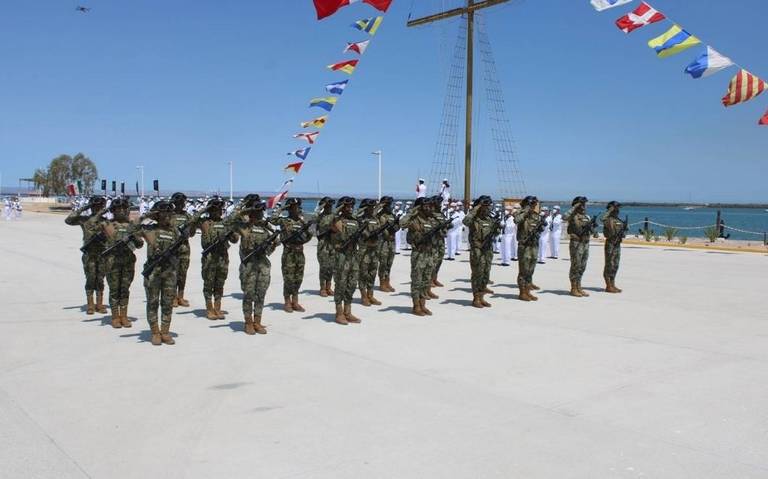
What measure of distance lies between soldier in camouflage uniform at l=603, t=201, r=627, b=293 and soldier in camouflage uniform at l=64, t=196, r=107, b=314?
9.17 meters

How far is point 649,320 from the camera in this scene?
9.40 metres

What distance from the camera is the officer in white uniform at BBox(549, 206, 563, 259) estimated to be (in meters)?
19.1

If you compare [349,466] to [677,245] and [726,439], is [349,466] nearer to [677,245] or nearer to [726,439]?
[726,439]

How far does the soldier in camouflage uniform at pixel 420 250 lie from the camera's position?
381 inches

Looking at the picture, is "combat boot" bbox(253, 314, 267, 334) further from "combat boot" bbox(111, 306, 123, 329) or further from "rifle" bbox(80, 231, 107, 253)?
"rifle" bbox(80, 231, 107, 253)

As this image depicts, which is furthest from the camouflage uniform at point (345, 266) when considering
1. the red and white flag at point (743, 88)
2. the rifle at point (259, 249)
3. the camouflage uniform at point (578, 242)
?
the red and white flag at point (743, 88)

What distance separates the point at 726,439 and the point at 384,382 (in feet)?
9.64

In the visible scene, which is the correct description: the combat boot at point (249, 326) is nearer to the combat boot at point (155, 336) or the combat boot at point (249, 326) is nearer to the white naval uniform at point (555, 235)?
the combat boot at point (155, 336)

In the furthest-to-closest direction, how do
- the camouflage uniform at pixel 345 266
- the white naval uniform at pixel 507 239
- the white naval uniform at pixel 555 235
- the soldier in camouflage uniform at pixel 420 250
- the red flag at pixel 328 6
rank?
the white naval uniform at pixel 555 235 < the white naval uniform at pixel 507 239 < the red flag at pixel 328 6 < the soldier in camouflage uniform at pixel 420 250 < the camouflage uniform at pixel 345 266

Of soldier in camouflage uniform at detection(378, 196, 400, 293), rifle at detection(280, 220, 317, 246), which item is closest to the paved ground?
rifle at detection(280, 220, 317, 246)

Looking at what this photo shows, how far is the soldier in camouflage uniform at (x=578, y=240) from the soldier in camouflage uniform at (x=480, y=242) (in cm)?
223

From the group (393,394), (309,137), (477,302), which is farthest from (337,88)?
(393,394)

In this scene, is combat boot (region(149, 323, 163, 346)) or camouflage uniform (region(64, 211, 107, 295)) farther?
camouflage uniform (region(64, 211, 107, 295))

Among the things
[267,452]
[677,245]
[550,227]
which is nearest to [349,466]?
[267,452]
